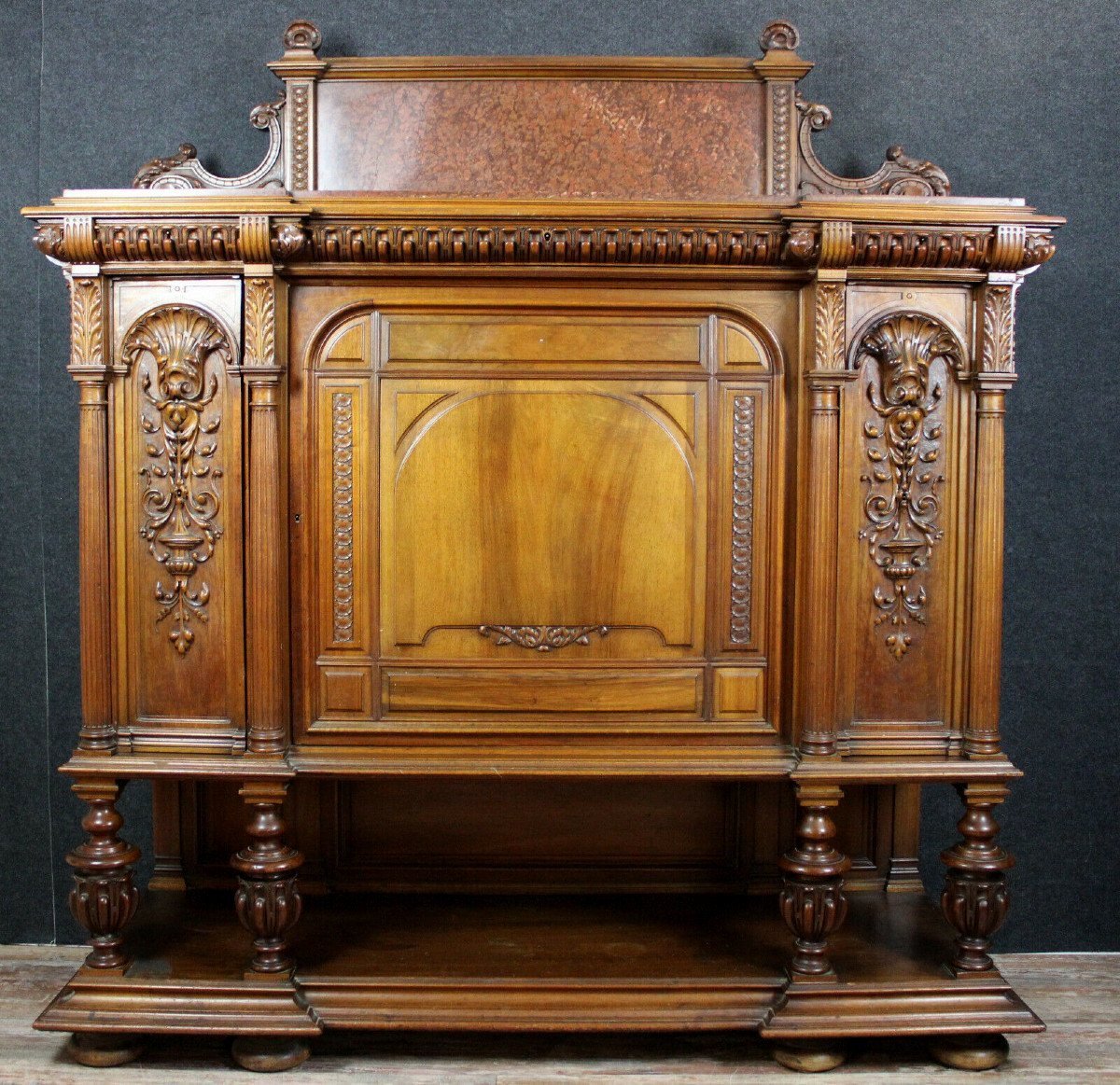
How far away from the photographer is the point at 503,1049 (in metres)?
2.70

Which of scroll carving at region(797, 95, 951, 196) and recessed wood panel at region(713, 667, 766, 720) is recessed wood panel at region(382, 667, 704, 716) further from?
scroll carving at region(797, 95, 951, 196)

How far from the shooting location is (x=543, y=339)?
261 centimetres

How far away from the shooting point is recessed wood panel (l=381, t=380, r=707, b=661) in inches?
103

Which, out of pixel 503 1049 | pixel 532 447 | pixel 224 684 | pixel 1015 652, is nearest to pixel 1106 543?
pixel 1015 652

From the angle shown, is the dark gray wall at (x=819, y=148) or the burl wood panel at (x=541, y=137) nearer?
the burl wood panel at (x=541, y=137)

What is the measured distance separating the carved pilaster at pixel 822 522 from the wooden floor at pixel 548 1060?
0.75 metres

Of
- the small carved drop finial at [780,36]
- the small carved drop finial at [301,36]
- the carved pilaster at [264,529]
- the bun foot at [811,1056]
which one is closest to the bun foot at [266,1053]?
the carved pilaster at [264,529]

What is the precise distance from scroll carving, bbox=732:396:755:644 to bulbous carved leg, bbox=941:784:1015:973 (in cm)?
63

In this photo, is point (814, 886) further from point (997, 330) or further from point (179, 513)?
point (179, 513)

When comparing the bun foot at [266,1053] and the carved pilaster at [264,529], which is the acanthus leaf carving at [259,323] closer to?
the carved pilaster at [264,529]

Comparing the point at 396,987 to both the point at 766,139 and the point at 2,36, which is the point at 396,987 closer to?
the point at 766,139

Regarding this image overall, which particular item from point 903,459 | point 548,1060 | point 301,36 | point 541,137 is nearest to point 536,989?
point 548,1060

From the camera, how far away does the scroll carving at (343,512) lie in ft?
8.56

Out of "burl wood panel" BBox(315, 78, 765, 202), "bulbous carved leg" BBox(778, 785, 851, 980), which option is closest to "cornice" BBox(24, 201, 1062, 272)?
"burl wood panel" BBox(315, 78, 765, 202)
